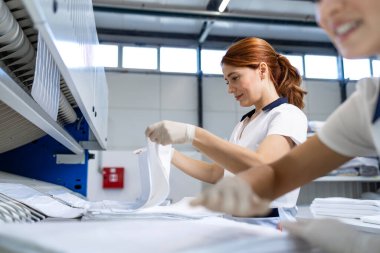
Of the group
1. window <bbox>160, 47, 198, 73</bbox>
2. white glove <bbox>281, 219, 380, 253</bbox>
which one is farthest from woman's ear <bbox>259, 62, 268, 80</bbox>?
window <bbox>160, 47, 198, 73</bbox>

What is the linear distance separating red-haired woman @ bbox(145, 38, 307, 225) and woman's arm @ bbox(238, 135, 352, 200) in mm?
413

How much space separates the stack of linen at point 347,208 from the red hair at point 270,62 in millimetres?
463

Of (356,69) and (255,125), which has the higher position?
(356,69)

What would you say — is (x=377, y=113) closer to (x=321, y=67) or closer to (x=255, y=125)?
(x=255, y=125)

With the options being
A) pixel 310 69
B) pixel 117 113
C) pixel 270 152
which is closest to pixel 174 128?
pixel 270 152

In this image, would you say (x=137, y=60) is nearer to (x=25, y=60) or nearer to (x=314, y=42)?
(x=314, y=42)

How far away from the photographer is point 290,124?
Answer: 1299 millimetres

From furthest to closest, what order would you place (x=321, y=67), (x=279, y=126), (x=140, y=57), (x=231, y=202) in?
(x=321, y=67) < (x=140, y=57) < (x=279, y=126) < (x=231, y=202)

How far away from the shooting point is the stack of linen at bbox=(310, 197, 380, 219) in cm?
152

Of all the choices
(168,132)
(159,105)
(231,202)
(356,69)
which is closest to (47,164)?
(168,132)

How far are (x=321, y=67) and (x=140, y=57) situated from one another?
281 centimetres

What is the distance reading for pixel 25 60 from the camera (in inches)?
44.4

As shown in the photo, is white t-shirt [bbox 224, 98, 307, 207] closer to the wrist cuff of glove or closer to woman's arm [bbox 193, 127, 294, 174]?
woman's arm [bbox 193, 127, 294, 174]

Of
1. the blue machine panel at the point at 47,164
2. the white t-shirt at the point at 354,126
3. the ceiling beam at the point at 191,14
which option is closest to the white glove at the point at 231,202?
the white t-shirt at the point at 354,126
